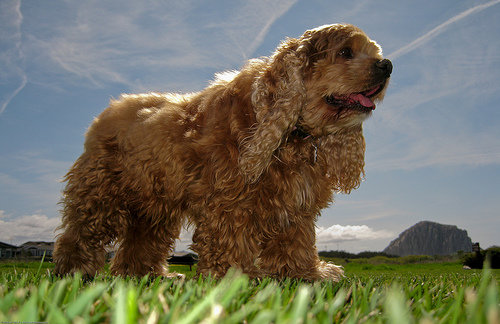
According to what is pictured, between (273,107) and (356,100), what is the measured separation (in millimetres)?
733

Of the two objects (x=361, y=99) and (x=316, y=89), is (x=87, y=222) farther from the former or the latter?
(x=361, y=99)

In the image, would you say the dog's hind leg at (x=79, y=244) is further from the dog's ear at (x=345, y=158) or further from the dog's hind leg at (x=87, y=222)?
the dog's ear at (x=345, y=158)

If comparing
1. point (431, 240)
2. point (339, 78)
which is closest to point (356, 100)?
point (339, 78)

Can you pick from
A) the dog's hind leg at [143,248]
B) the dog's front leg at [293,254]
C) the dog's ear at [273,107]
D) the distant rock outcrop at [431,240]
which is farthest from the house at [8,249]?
the distant rock outcrop at [431,240]

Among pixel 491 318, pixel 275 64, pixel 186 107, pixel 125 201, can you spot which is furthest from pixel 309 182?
pixel 491 318

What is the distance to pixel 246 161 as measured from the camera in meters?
3.30

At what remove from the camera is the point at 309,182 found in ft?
12.0

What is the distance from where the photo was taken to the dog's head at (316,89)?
11.0ft

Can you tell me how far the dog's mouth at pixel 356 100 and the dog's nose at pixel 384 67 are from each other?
112 millimetres

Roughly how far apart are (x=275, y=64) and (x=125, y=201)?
2.17 meters

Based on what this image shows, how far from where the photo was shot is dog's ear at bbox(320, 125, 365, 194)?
3.99 m

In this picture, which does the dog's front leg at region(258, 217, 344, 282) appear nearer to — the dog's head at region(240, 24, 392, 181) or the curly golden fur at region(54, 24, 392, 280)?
the curly golden fur at region(54, 24, 392, 280)

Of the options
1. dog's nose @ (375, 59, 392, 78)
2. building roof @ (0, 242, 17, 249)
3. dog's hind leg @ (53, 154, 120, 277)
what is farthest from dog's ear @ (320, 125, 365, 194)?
building roof @ (0, 242, 17, 249)

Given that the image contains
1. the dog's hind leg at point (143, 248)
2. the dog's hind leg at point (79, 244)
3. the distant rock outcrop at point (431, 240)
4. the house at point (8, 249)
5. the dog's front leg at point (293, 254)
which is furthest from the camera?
the distant rock outcrop at point (431, 240)
